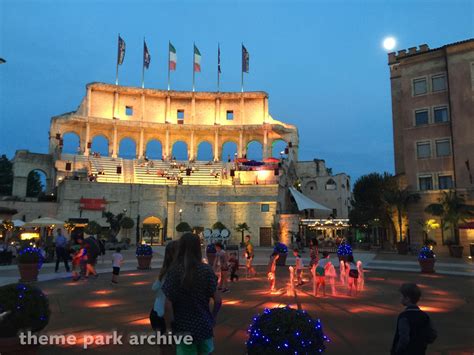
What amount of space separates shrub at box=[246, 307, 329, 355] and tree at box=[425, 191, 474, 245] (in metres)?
30.0

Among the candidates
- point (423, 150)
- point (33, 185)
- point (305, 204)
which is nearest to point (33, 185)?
point (33, 185)

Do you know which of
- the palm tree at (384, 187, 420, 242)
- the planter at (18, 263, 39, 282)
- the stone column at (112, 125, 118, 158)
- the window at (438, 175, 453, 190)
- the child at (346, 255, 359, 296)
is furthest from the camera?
the stone column at (112, 125, 118, 158)

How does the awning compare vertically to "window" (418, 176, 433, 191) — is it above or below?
below

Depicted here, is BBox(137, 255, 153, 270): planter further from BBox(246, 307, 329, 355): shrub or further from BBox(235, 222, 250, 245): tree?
BBox(235, 222, 250, 245): tree

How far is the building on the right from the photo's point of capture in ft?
104

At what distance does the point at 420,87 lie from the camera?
3494 cm

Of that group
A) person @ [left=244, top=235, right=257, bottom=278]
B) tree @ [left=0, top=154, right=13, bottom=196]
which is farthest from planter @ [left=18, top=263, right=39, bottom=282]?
tree @ [left=0, top=154, right=13, bottom=196]

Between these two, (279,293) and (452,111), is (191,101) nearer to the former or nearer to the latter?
(452,111)

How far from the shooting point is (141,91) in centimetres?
6525

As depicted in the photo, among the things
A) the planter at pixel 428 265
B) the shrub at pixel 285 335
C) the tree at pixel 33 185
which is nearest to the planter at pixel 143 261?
the planter at pixel 428 265

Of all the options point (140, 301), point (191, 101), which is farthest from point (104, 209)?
point (140, 301)

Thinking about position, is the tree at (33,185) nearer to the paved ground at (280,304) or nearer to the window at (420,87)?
the paved ground at (280,304)

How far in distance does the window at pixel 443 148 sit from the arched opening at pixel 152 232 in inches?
1262

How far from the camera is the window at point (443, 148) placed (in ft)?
108
